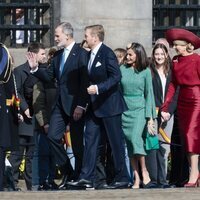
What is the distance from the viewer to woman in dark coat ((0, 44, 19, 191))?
13.6 m

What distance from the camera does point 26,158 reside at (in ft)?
52.2

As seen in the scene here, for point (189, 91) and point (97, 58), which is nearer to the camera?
point (97, 58)

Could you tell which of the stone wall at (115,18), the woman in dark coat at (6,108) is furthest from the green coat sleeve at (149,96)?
the stone wall at (115,18)

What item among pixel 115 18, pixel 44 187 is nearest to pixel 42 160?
pixel 44 187

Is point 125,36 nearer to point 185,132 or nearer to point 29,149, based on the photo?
point 29,149

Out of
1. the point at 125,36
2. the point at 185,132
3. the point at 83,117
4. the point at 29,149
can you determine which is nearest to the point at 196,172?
the point at 185,132

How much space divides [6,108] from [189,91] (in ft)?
6.84

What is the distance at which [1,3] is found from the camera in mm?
18000

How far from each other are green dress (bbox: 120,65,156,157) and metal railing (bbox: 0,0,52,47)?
4057 millimetres

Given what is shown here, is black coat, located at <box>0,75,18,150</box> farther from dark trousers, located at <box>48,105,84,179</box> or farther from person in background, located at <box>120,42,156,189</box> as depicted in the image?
person in background, located at <box>120,42,156,189</box>

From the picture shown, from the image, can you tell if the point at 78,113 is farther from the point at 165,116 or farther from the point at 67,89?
the point at 165,116

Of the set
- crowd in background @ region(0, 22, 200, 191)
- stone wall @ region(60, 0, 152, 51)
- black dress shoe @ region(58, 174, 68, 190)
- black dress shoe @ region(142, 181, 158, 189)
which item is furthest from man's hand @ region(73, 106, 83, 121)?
stone wall @ region(60, 0, 152, 51)

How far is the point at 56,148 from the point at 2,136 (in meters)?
0.66

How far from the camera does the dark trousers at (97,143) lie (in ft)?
44.3
